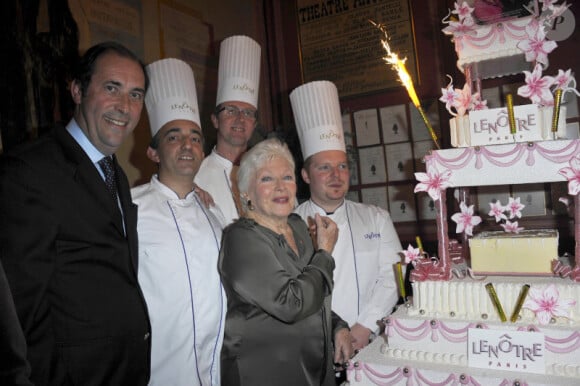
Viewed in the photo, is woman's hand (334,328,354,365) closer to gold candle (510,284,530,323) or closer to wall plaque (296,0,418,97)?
gold candle (510,284,530,323)

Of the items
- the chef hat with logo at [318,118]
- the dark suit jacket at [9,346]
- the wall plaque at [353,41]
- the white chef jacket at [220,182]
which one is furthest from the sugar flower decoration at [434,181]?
the wall plaque at [353,41]

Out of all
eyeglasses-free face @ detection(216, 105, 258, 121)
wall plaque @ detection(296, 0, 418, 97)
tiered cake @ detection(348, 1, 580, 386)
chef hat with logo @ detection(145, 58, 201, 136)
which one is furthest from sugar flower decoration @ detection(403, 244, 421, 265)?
wall plaque @ detection(296, 0, 418, 97)

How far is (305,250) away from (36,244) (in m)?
0.92

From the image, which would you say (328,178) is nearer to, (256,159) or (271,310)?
(256,159)

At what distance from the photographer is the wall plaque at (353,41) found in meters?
4.17

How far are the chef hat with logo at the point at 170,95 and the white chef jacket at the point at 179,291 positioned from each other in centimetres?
39

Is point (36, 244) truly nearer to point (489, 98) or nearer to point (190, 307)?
point (190, 307)

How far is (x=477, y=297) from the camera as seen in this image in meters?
1.63

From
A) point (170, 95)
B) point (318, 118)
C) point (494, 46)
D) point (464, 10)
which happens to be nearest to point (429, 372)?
point (494, 46)

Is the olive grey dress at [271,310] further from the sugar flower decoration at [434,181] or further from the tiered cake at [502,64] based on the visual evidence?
the tiered cake at [502,64]

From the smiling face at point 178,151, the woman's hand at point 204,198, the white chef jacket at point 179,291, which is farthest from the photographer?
the woman's hand at point 204,198

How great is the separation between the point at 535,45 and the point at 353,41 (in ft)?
9.37

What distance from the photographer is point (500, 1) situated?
1.75m

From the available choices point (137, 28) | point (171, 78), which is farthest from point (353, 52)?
point (171, 78)
